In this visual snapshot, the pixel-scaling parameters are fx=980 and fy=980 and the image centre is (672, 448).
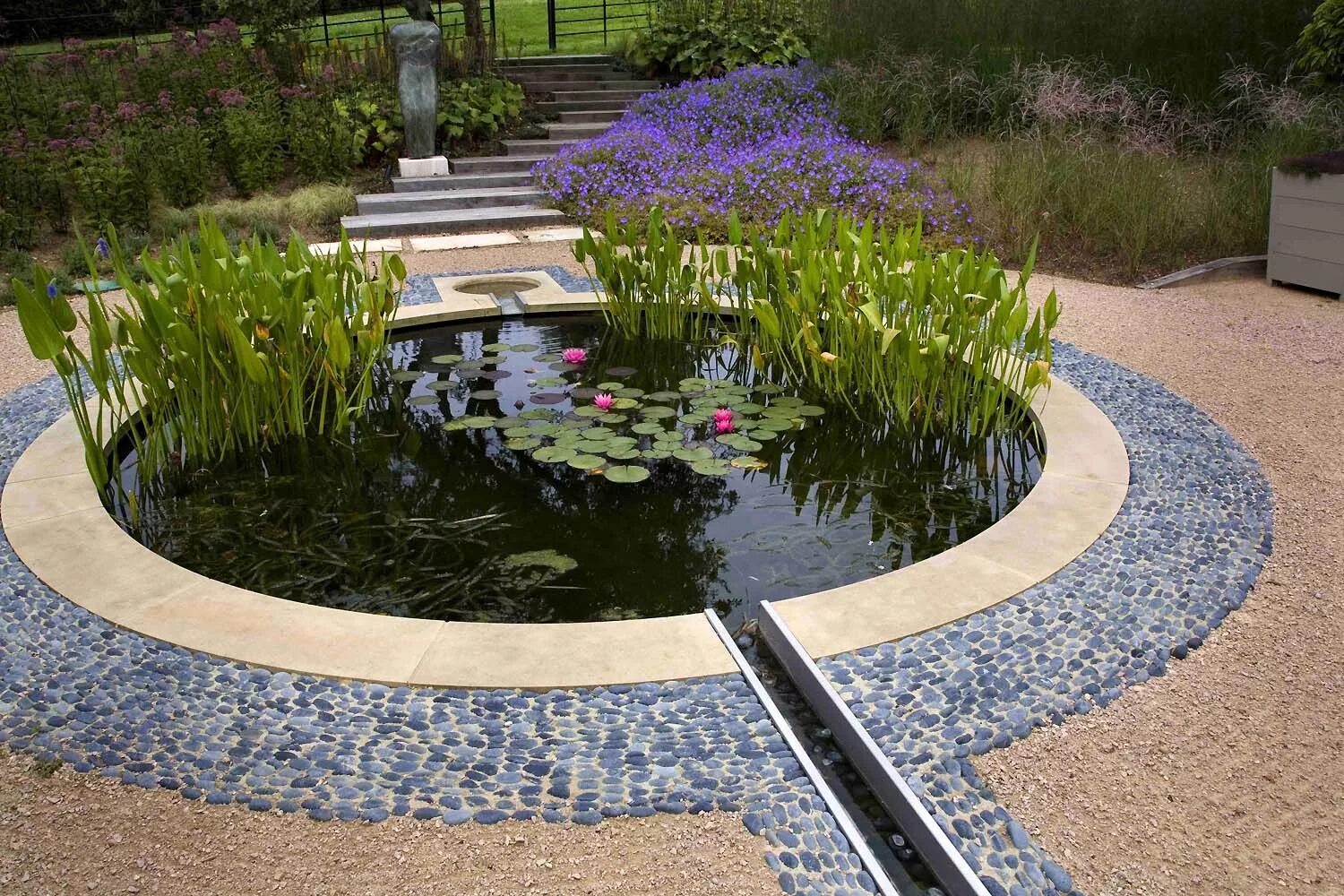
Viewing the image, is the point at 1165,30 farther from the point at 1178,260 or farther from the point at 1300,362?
the point at 1300,362

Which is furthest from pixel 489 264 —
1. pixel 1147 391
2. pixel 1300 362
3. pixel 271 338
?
pixel 1300 362

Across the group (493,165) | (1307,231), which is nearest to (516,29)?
(493,165)

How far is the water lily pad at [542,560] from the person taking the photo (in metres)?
2.57

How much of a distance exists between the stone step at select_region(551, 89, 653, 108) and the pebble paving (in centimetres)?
883

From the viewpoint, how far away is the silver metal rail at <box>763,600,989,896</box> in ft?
5.12

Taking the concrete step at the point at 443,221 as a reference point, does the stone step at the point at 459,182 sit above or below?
above

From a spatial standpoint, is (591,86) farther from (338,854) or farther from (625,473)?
(338,854)

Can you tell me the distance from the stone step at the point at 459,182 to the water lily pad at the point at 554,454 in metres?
5.60

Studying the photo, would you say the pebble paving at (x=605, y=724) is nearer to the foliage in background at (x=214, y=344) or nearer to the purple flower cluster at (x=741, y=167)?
the foliage in background at (x=214, y=344)

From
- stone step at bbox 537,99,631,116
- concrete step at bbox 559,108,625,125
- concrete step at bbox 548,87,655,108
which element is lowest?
concrete step at bbox 559,108,625,125

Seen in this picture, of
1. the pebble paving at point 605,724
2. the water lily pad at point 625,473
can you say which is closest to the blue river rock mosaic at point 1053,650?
the pebble paving at point 605,724

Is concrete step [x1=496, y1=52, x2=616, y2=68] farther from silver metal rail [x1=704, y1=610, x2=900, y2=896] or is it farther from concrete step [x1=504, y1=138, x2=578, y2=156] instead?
silver metal rail [x1=704, y1=610, x2=900, y2=896]

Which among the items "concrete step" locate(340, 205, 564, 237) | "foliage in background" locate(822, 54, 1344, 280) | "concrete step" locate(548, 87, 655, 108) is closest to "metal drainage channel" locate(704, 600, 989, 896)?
"foliage in background" locate(822, 54, 1344, 280)

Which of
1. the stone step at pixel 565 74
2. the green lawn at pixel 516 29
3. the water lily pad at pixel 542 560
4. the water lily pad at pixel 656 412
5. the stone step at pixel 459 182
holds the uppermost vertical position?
the green lawn at pixel 516 29
